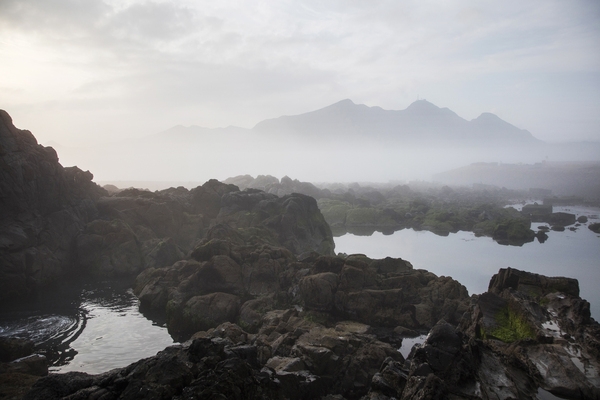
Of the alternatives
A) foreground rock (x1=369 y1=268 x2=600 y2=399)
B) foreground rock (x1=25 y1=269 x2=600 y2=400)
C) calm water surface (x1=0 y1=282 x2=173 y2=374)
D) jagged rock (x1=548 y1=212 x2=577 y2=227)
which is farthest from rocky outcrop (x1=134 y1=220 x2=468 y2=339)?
jagged rock (x1=548 y1=212 x2=577 y2=227)

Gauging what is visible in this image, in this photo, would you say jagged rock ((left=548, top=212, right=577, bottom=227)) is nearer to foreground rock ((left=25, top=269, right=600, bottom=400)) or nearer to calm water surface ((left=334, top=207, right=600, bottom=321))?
calm water surface ((left=334, top=207, right=600, bottom=321))

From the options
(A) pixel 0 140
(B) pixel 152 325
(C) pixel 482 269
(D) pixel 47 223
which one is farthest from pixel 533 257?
(A) pixel 0 140

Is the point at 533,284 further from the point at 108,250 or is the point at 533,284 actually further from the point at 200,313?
the point at 108,250

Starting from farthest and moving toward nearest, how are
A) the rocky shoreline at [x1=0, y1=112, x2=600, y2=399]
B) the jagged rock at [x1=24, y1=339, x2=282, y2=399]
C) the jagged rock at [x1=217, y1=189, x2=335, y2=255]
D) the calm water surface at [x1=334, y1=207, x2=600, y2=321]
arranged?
the jagged rock at [x1=217, y1=189, x2=335, y2=255], the calm water surface at [x1=334, y1=207, x2=600, y2=321], the rocky shoreline at [x1=0, y1=112, x2=600, y2=399], the jagged rock at [x1=24, y1=339, x2=282, y2=399]

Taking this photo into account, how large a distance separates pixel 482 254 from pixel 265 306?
4014 cm

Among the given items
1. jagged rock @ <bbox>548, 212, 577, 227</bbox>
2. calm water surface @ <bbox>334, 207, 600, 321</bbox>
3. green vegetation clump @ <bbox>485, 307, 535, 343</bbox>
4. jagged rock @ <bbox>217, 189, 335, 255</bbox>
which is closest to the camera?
green vegetation clump @ <bbox>485, 307, 535, 343</bbox>

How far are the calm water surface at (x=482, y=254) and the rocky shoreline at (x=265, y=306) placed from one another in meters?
11.6

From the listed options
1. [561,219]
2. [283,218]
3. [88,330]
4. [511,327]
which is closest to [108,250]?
[88,330]

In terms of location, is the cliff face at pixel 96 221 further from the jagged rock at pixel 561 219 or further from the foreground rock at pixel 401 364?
the jagged rock at pixel 561 219

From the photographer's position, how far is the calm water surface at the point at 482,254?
4122 cm

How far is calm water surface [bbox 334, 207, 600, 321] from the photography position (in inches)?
1623

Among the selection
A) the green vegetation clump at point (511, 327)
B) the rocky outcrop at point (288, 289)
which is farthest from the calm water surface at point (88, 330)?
the green vegetation clump at point (511, 327)

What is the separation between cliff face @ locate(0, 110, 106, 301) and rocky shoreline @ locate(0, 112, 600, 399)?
0.42ft

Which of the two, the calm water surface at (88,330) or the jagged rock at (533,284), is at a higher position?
the jagged rock at (533,284)
